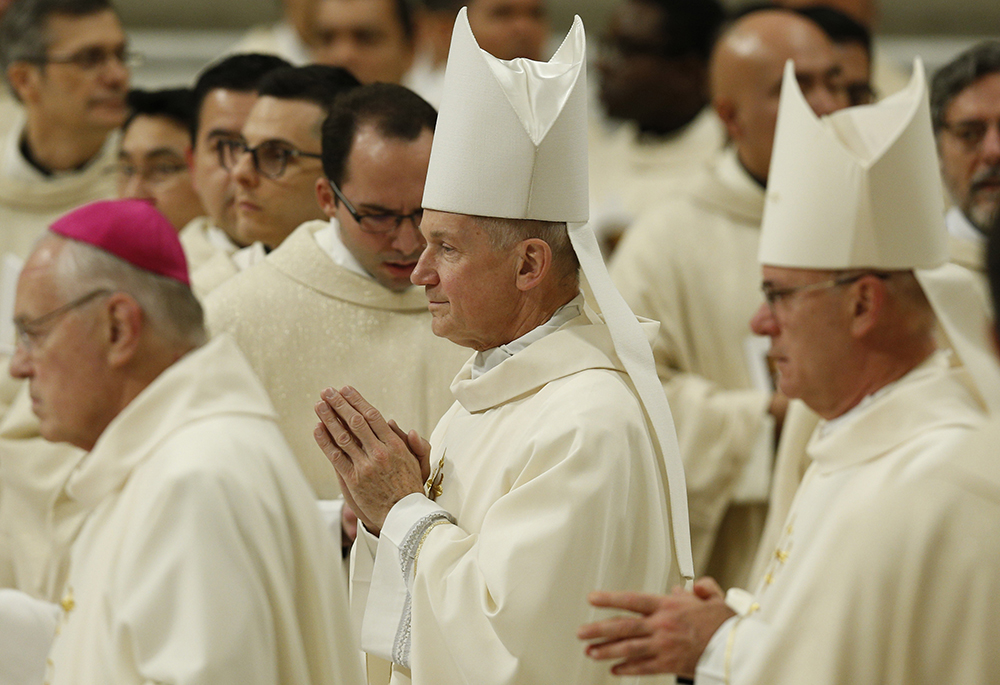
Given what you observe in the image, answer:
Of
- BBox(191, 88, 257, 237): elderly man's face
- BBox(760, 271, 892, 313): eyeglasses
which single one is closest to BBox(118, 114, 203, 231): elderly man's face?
BBox(191, 88, 257, 237): elderly man's face

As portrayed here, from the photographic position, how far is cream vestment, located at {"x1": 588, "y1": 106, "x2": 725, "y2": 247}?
8.51 meters

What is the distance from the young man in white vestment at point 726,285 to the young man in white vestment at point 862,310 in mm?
1576

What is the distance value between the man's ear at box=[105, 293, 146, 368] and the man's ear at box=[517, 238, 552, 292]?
1057 mm

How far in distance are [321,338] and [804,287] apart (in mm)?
1191

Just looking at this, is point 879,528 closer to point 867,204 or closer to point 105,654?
point 867,204

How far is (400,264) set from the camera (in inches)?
150

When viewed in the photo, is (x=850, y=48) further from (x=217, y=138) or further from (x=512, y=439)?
(x=512, y=439)

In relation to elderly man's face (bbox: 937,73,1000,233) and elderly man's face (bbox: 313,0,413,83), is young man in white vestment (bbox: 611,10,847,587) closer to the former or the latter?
elderly man's face (bbox: 937,73,1000,233)

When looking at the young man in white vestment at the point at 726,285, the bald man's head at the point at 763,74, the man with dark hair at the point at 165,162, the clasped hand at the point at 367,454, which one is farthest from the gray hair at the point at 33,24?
the clasped hand at the point at 367,454

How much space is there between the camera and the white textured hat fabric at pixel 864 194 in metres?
3.86

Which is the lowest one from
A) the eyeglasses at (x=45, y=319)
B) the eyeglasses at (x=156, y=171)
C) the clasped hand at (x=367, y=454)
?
the clasped hand at (x=367, y=454)

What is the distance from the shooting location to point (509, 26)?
831cm

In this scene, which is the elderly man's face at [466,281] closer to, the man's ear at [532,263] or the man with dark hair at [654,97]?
the man's ear at [532,263]

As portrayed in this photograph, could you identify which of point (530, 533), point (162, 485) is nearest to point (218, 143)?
point (162, 485)
